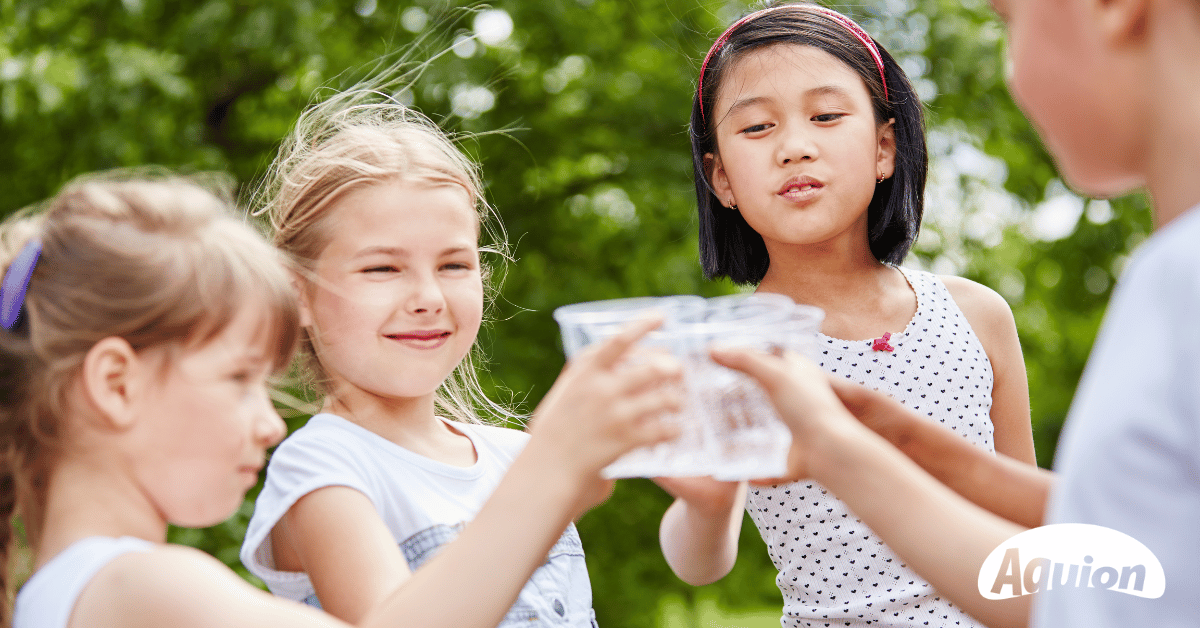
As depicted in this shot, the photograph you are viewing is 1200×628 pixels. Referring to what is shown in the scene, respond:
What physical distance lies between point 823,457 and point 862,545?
3.32ft

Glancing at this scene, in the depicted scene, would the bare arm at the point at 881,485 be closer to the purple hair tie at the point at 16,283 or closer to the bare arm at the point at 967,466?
the bare arm at the point at 967,466

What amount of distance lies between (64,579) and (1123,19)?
4.52 feet

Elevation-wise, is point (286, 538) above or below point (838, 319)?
below

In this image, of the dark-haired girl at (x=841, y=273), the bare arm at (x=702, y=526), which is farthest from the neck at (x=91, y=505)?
the dark-haired girl at (x=841, y=273)

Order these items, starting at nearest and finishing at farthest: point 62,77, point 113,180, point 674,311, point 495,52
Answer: point 674,311
point 113,180
point 62,77
point 495,52

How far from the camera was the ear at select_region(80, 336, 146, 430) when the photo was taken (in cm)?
134

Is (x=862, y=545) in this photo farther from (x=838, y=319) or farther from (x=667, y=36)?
(x=667, y=36)

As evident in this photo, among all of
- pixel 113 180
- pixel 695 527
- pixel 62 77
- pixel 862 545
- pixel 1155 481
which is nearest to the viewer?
pixel 1155 481

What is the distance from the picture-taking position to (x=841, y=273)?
2.33 metres

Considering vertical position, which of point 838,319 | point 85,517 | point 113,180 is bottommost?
point 85,517

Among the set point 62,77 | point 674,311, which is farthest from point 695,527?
point 62,77

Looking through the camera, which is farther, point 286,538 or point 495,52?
point 495,52

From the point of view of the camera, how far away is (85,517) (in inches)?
52.9

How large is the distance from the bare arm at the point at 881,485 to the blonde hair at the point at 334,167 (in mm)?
991
